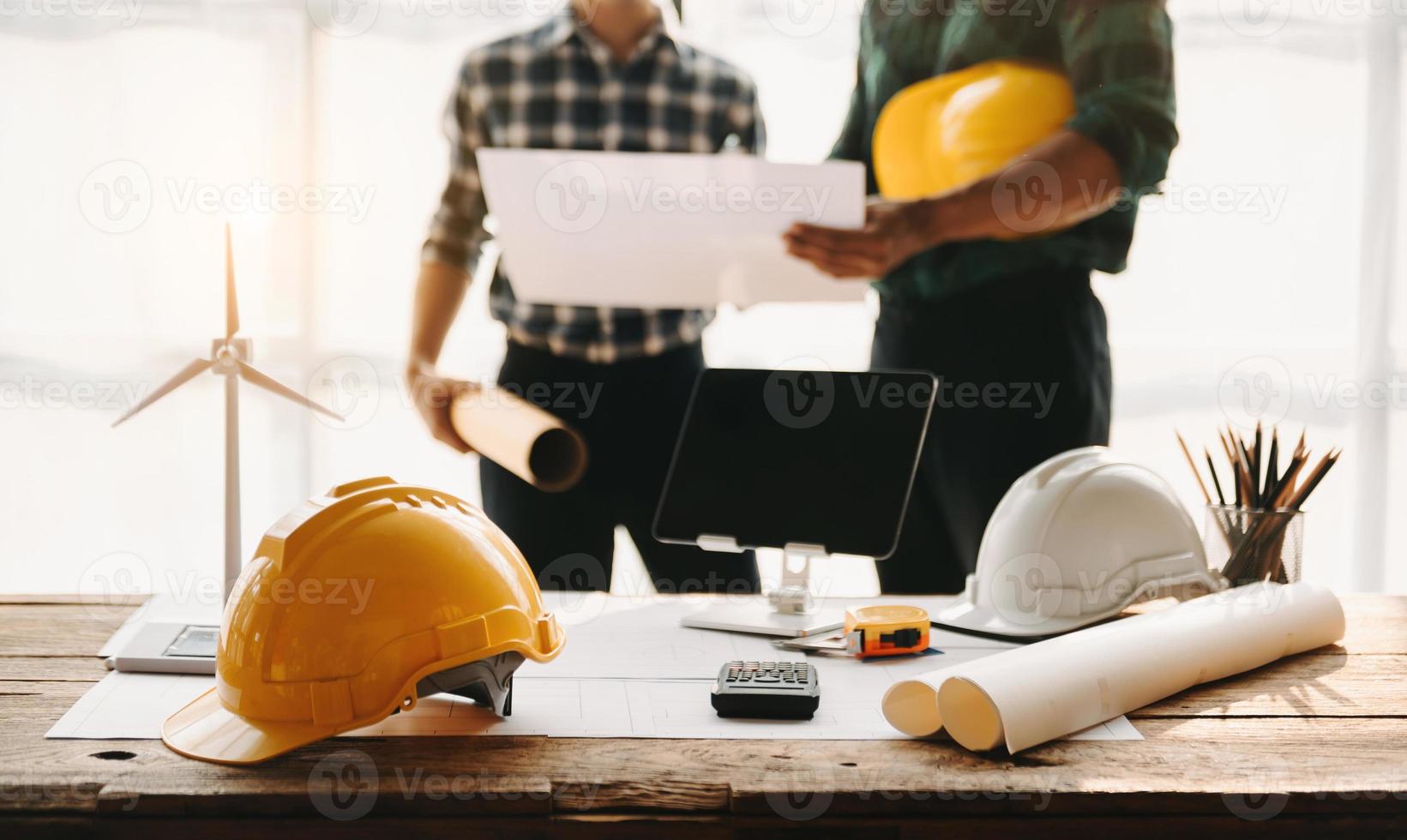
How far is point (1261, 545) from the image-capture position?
1.50 metres

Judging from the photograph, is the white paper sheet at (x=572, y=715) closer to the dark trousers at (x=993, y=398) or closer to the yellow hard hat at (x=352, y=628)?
the yellow hard hat at (x=352, y=628)

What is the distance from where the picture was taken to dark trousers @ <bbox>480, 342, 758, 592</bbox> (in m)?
2.25

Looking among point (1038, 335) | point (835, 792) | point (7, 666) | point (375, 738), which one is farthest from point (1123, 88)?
point (7, 666)

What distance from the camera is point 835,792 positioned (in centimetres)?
94

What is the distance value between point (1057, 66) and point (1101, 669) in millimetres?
1391

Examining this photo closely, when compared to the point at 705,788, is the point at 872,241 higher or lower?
higher

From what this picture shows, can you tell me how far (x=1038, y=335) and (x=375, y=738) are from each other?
144 cm

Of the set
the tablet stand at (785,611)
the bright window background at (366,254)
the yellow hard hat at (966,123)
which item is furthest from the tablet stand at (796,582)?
the bright window background at (366,254)

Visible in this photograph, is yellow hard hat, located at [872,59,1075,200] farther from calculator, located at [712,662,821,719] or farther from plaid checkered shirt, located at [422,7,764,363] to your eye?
calculator, located at [712,662,821,719]

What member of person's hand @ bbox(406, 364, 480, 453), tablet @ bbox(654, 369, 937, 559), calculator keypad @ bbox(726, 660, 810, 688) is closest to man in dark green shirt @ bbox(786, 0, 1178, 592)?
tablet @ bbox(654, 369, 937, 559)

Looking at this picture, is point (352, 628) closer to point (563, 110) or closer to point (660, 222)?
point (660, 222)

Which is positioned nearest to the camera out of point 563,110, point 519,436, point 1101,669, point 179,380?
point 1101,669

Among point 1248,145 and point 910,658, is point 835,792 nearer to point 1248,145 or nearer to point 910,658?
point 910,658

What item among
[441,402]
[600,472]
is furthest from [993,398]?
[441,402]
